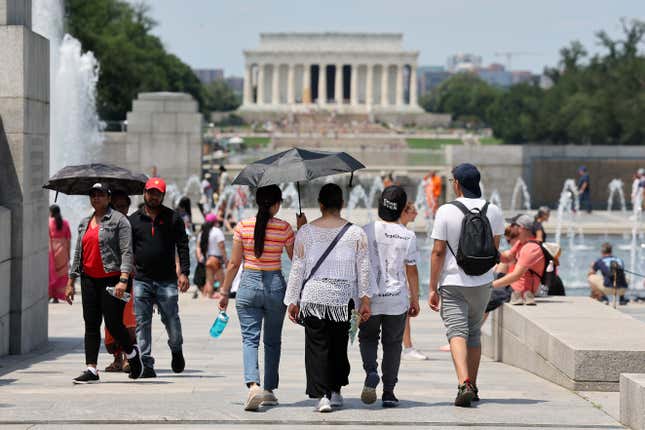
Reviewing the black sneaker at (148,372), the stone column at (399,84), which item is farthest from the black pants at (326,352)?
the stone column at (399,84)

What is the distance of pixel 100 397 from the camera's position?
8211mm

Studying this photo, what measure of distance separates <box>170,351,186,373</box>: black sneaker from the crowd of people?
0.29 metres

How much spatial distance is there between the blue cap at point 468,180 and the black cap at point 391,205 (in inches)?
15.3

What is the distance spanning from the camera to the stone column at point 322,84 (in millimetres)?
155375

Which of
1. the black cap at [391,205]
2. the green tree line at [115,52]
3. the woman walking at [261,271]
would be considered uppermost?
the green tree line at [115,52]

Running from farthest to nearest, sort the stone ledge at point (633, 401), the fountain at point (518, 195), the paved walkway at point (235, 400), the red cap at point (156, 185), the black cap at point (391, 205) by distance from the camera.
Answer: the fountain at point (518, 195), the red cap at point (156, 185), the black cap at point (391, 205), the paved walkway at point (235, 400), the stone ledge at point (633, 401)

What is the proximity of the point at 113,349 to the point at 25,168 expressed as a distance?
2350 mm

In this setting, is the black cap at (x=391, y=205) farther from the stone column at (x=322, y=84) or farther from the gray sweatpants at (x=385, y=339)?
the stone column at (x=322, y=84)

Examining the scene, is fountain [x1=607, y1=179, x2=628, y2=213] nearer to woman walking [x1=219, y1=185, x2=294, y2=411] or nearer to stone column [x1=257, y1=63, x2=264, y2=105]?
woman walking [x1=219, y1=185, x2=294, y2=411]

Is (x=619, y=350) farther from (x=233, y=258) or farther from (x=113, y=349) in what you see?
(x=113, y=349)

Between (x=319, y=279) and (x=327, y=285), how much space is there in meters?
→ 0.06

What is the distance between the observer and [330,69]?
519 feet

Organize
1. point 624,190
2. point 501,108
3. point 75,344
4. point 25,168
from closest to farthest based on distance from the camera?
point 25,168 → point 75,344 → point 624,190 → point 501,108

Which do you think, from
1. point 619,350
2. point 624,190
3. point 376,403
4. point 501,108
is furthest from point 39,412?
point 501,108
